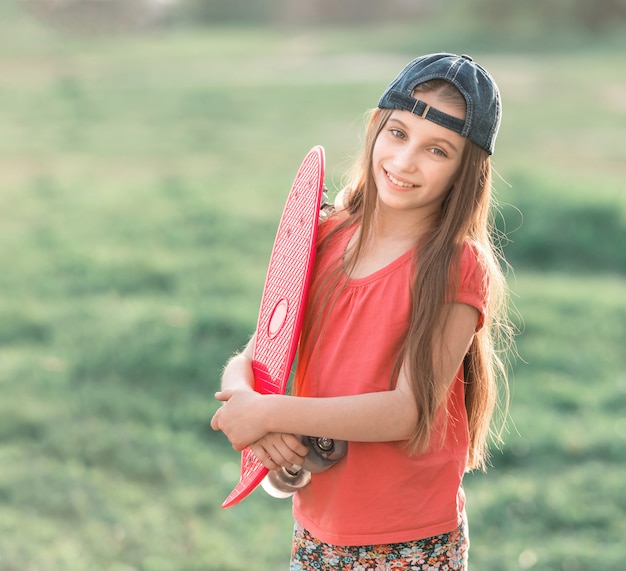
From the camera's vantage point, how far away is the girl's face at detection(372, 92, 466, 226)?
1.70 meters

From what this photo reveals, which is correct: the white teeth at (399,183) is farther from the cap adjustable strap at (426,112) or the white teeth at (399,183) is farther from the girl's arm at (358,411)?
the girl's arm at (358,411)

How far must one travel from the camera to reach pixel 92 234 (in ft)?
21.2

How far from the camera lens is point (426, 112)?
66.6 inches

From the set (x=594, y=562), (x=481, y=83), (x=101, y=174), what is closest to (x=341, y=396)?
(x=481, y=83)

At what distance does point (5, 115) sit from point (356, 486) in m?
10.9

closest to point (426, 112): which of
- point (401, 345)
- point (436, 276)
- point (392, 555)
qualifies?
point (436, 276)

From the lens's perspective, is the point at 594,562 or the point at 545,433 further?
the point at 545,433

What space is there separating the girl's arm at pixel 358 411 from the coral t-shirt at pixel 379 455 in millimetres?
44

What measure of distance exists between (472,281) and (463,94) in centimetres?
32

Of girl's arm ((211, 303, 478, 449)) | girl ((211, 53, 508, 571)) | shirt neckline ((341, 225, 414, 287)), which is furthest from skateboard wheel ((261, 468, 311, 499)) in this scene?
shirt neckline ((341, 225, 414, 287))

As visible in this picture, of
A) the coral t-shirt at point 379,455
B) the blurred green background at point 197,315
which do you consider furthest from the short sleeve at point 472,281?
the blurred green background at point 197,315

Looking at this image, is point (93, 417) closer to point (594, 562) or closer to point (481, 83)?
point (594, 562)

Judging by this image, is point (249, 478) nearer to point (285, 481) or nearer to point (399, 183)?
point (285, 481)

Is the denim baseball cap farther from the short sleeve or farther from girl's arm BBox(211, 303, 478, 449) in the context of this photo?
girl's arm BBox(211, 303, 478, 449)
